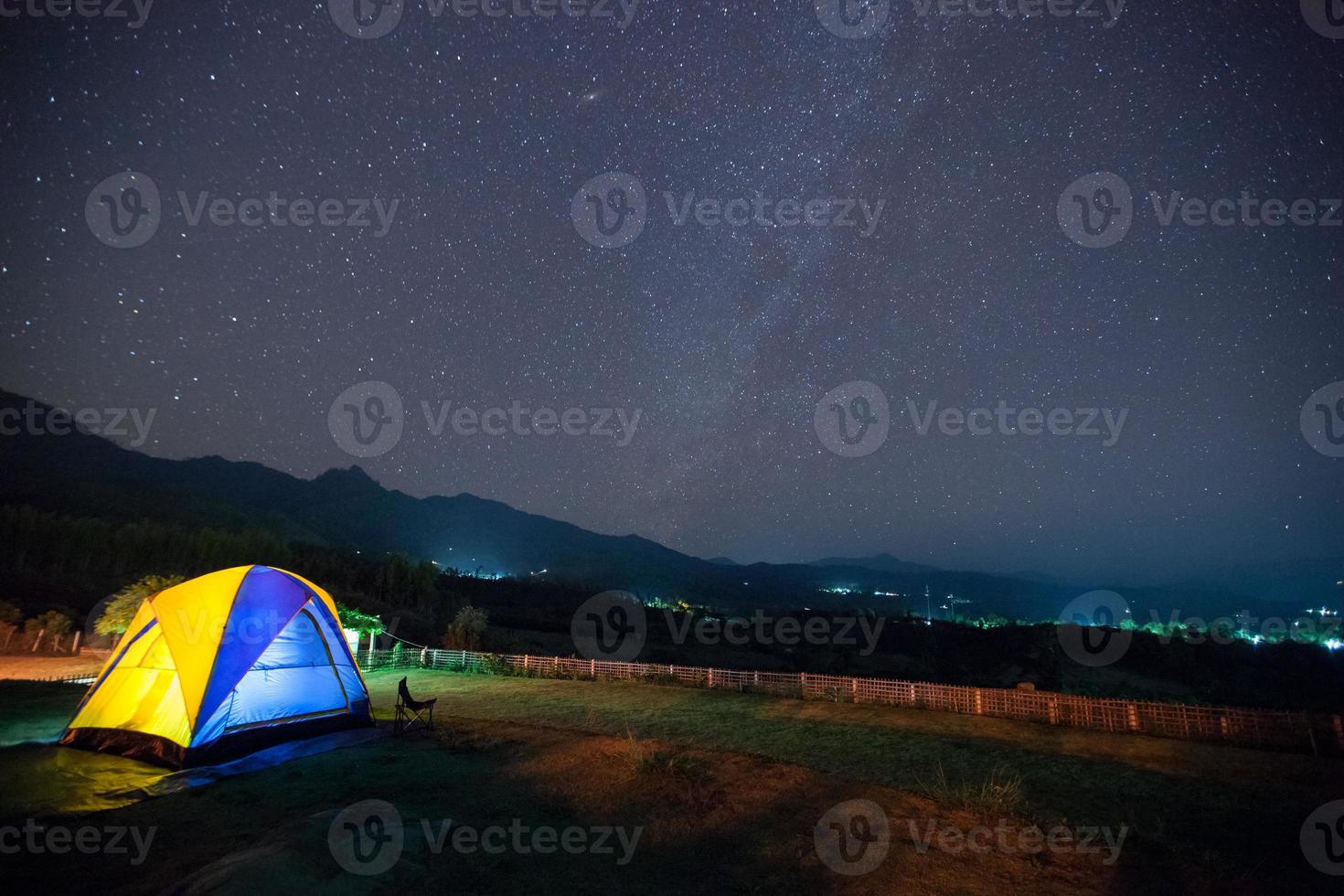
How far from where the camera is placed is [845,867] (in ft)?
18.0

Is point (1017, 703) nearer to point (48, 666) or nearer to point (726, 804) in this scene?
point (726, 804)

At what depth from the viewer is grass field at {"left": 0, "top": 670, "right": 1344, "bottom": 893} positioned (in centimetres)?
530

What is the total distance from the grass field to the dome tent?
0.64 meters

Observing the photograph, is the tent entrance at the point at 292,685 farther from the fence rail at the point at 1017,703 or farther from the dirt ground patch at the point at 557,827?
the fence rail at the point at 1017,703

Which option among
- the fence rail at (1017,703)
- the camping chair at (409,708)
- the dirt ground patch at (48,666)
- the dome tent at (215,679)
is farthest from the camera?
the dirt ground patch at (48,666)

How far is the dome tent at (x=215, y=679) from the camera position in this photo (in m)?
8.87

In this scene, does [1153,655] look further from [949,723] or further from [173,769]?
[173,769]

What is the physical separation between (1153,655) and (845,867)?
186ft

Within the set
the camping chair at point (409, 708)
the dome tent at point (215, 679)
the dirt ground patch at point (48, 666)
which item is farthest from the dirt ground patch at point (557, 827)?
the dirt ground patch at point (48, 666)

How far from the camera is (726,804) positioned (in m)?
7.02

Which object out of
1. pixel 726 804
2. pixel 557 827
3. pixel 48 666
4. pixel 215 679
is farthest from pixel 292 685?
pixel 48 666

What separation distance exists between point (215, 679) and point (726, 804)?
25.5 feet

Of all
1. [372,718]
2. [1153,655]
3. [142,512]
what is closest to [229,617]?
[372,718]

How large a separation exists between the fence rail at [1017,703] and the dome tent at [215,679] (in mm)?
10547
